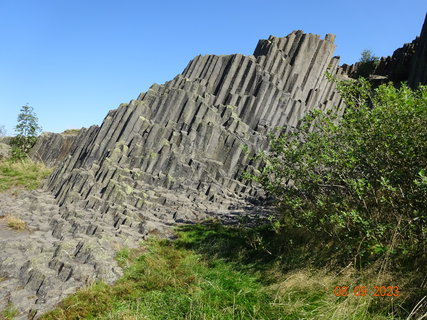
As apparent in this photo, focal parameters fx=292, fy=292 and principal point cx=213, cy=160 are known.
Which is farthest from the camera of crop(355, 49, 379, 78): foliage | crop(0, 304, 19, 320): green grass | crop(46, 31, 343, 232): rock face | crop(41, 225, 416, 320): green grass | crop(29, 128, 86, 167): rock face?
crop(355, 49, 379, 78): foliage

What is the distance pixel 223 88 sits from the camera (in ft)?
79.6

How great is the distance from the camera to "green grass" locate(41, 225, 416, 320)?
6.06m

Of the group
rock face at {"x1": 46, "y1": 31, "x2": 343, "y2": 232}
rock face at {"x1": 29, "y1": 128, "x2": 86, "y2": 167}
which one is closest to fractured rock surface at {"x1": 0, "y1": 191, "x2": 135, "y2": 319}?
rock face at {"x1": 46, "y1": 31, "x2": 343, "y2": 232}

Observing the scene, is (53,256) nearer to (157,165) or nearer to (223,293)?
(223,293)

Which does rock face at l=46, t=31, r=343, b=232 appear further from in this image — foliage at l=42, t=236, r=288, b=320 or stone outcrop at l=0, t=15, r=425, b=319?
foliage at l=42, t=236, r=288, b=320

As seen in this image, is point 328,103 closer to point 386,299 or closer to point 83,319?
point 386,299

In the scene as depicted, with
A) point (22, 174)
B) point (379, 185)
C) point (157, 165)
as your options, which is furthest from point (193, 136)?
point (22, 174)

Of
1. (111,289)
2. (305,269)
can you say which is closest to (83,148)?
(111,289)

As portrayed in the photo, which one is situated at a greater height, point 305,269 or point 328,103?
point 328,103

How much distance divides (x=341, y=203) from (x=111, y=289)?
6.91m

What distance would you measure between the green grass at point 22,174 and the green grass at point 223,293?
15.1m

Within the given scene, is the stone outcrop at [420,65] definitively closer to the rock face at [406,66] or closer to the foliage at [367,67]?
the rock face at [406,66]
